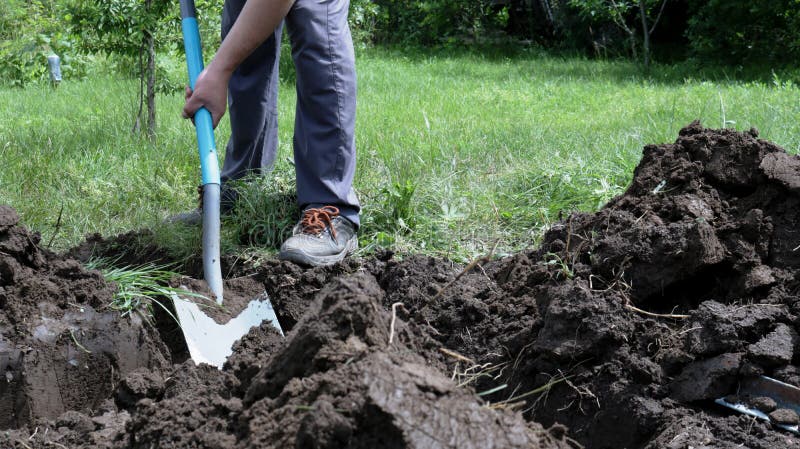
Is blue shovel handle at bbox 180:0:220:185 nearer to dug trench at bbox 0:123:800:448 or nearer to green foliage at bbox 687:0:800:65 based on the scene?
dug trench at bbox 0:123:800:448

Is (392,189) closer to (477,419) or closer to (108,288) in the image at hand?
(108,288)

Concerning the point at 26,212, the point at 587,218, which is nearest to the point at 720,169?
the point at 587,218

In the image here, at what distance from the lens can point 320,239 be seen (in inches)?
115

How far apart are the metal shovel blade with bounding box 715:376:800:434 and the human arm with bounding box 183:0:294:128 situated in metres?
1.89

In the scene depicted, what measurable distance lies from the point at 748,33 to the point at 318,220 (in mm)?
8191

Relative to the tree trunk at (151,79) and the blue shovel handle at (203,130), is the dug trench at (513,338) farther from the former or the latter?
the tree trunk at (151,79)

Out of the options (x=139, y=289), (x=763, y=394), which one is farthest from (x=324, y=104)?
(x=763, y=394)

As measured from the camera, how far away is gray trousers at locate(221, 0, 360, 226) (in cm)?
295

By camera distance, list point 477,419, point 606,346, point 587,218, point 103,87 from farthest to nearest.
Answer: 1. point 103,87
2. point 587,218
3. point 606,346
4. point 477,419

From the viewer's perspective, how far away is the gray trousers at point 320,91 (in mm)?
2953

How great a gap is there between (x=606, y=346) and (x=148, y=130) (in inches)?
141

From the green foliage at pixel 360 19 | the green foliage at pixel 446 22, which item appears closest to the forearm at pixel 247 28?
the green foliage at pixel 360 19

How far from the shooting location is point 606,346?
6.80 feet

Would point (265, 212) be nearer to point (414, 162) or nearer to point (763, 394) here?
point (414, 162)
